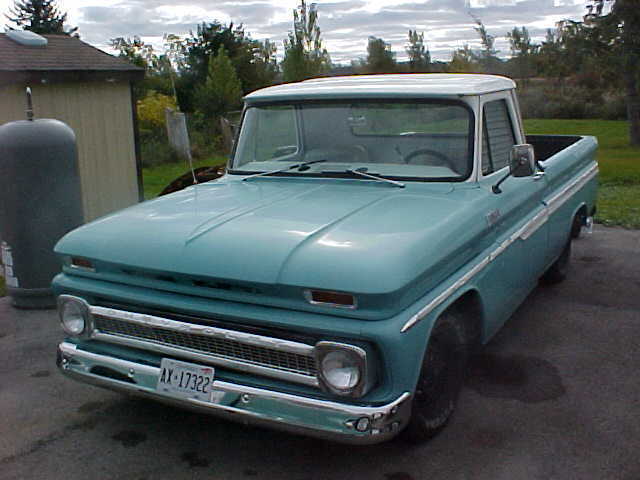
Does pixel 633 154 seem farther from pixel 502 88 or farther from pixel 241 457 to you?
pixel 241 457

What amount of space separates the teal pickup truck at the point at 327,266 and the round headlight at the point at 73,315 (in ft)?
0.04

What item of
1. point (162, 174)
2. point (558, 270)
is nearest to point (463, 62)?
point (162, 174)

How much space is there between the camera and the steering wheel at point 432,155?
14.8 ft

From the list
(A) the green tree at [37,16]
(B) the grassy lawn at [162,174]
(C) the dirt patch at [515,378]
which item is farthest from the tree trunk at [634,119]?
(A) the green tree at [37,16]

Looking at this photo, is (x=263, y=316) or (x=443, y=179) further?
(x=443, y=179)

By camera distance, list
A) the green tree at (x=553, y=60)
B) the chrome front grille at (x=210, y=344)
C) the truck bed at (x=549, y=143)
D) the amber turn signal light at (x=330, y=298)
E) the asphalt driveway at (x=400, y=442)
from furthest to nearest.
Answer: the green tree at (x=553, y=60), the truck bed at (x=549, y=143), the asphalt driveway at (x=400, y=442), the chrome front grille at (x=210, y=344), the amber turn signal light at (x=330, y=298)

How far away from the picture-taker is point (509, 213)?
450cm

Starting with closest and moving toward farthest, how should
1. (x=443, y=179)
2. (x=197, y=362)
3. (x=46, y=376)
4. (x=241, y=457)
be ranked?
(x=197, y=362), (x=241, y=457), (x=443, y=179), (x=46, y=376)

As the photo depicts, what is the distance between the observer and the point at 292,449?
3816mm

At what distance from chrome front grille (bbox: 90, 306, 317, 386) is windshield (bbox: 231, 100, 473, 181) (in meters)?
1.59

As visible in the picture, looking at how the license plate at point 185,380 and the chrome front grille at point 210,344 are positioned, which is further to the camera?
the license plate at point 185,380

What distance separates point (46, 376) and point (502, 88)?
357 centimetres

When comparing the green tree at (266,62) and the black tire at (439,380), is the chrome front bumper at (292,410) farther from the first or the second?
the green tree at (266,62)

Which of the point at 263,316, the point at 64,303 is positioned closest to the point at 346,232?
the point at 263,316
